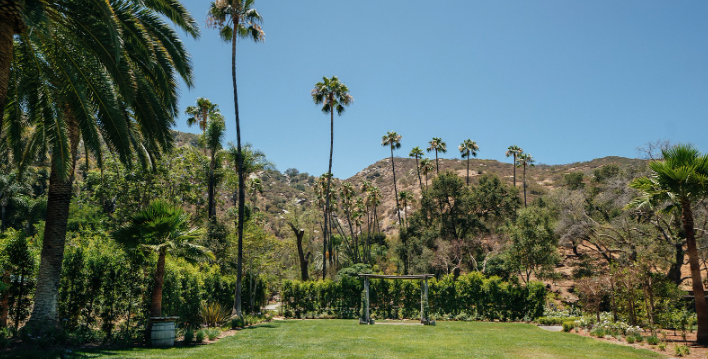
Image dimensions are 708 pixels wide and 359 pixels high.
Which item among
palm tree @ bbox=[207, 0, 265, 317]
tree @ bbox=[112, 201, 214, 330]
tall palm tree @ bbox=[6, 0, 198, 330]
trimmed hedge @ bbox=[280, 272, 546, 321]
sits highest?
palm tree @ bbox=[207, 0, 265, 317]

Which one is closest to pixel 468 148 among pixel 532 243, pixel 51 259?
pixel 532 243

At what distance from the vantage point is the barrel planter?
11541mm

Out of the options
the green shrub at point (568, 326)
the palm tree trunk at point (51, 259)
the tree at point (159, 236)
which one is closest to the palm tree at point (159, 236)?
the tree at point (159, 236)

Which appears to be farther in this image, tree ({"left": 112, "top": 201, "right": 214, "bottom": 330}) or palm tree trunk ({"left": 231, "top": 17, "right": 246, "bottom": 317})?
palm tree trunk ({"left": 231, "top": 17, "right": 246, "bottom": 317})

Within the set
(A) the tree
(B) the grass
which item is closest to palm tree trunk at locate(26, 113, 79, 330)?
(B) the grass

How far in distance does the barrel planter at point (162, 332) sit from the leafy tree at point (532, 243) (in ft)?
81.7

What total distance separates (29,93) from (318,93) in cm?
2273

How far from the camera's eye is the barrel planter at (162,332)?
37.9 ft

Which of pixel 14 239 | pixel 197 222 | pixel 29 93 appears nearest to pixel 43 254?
pixel 14 239

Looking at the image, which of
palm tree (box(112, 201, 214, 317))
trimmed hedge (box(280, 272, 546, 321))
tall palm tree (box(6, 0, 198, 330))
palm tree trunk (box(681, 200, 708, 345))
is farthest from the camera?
trimmed hedge (box(280, 272, 546, 321))

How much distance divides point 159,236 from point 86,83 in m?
5.22

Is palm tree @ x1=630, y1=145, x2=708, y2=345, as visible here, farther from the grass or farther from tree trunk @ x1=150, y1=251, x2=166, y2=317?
tree trunk @ x1=150, y1=251, x2=166, y2=317

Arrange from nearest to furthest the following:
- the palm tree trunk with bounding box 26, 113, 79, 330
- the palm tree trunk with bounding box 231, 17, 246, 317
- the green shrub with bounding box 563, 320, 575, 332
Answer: the palm tree trunk with bounding box 26, 113, 79, 330 < the green shrub with bounding box 563, 320, 575, 332 < the palm tree trunk with bounding box 231, 17, 246, 317

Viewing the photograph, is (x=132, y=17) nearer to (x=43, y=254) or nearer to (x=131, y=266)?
(x=43, y=254)
